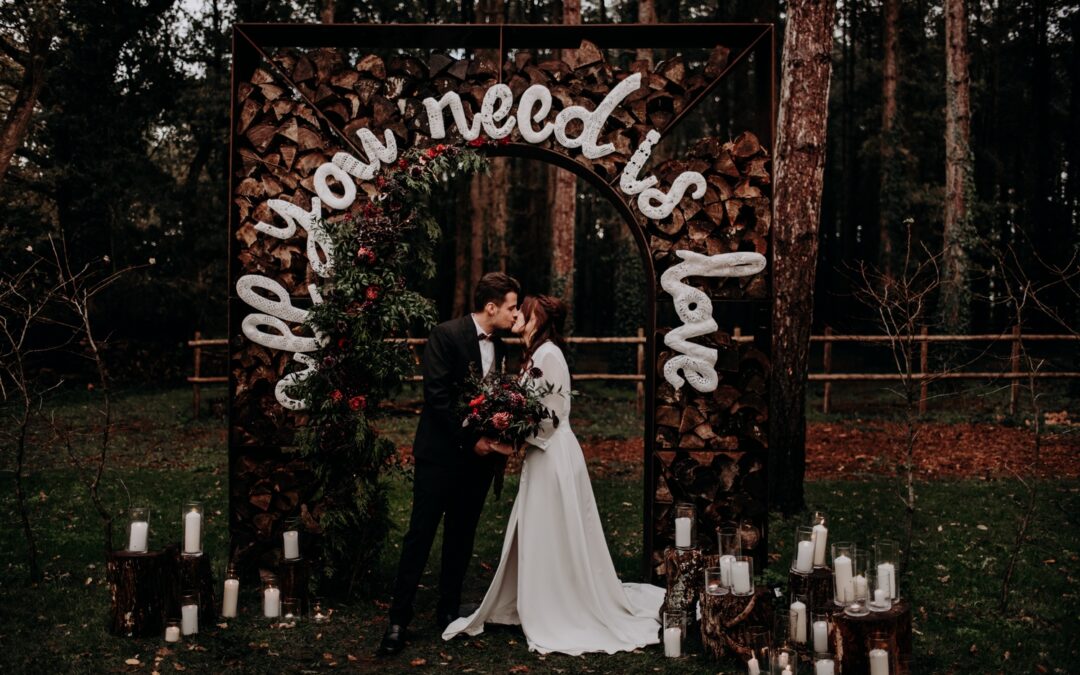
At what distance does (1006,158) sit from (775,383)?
25.7 metres

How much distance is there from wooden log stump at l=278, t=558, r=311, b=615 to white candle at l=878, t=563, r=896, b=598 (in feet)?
11.2

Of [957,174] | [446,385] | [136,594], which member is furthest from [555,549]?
[957,174]

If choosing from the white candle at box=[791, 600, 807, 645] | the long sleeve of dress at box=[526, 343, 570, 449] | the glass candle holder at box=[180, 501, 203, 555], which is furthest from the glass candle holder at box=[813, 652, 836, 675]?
the glass candle holder at box=[180, 501, 203, 555]

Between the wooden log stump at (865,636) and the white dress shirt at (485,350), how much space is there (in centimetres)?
239

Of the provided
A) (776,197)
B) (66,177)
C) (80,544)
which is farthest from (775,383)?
(66,177)

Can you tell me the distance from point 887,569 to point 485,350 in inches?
99.8

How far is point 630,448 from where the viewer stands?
11.5 m

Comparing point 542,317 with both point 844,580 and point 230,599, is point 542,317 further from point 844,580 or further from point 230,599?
point 230,599

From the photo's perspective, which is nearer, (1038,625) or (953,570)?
(1038,625)

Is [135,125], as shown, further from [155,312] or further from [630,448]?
[630,448]

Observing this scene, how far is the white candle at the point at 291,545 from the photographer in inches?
220

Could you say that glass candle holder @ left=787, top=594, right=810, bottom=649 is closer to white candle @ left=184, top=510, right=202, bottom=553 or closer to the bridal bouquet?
the bridal bouquet

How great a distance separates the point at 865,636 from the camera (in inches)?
167

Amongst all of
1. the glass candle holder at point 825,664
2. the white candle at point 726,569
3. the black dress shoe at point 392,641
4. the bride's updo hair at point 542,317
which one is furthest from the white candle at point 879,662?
the black dress shoe at point 392,641
